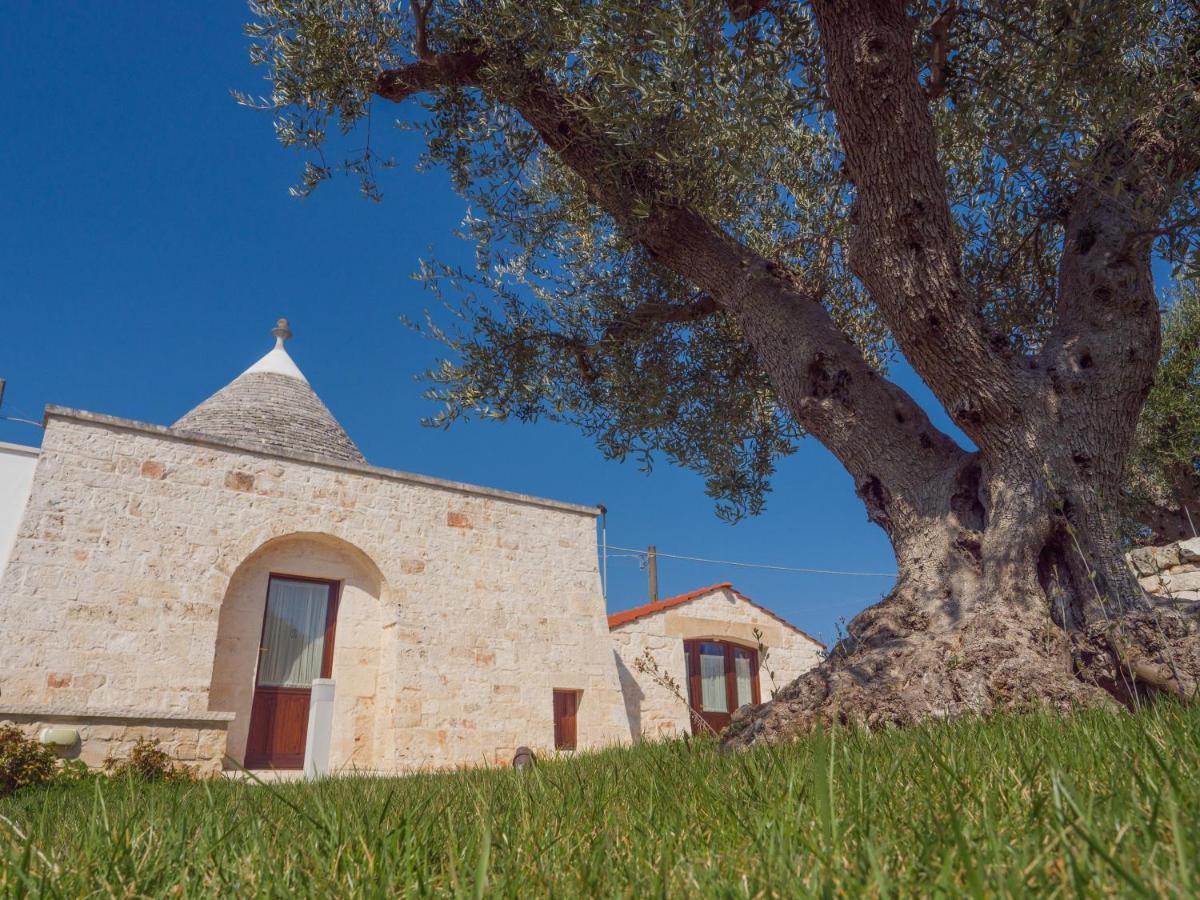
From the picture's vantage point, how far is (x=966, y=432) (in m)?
4.99

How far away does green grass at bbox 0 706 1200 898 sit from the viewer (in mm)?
1208

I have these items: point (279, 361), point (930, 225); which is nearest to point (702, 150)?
point (930, 225)

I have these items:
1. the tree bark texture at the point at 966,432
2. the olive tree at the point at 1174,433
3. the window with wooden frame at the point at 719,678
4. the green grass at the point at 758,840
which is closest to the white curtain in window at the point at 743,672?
the window with wooden frame at the point at 719,678

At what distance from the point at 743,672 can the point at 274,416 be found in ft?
37.6

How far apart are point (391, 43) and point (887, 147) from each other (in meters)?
4.96

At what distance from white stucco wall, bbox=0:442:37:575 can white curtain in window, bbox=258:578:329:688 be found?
11.0 feet

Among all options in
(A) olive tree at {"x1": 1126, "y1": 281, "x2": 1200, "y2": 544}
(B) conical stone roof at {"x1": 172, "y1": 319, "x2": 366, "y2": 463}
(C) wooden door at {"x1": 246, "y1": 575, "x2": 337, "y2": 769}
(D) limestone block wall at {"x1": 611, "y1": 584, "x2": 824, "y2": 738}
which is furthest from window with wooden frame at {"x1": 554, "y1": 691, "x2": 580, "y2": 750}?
(A) olive tree at {"x1": 1126, "y1": 281, "x2": 1200, "y2": 544}

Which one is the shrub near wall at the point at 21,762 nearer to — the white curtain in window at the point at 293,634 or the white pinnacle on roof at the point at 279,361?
the white curtain in window at the point at 293,634

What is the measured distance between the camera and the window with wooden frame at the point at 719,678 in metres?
16.7

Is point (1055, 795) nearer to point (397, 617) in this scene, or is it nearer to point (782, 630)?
point (397, 617)


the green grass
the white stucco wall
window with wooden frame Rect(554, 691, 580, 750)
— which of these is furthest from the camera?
window with wooden frame Rect(554, 691, 580, 750)

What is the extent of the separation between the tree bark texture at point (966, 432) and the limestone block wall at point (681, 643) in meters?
9.18

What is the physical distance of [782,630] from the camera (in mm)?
17781

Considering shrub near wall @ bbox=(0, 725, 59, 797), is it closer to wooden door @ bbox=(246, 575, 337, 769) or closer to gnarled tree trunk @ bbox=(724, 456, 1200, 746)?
wooden door @ bbox=(246, 575, 337, 769)
